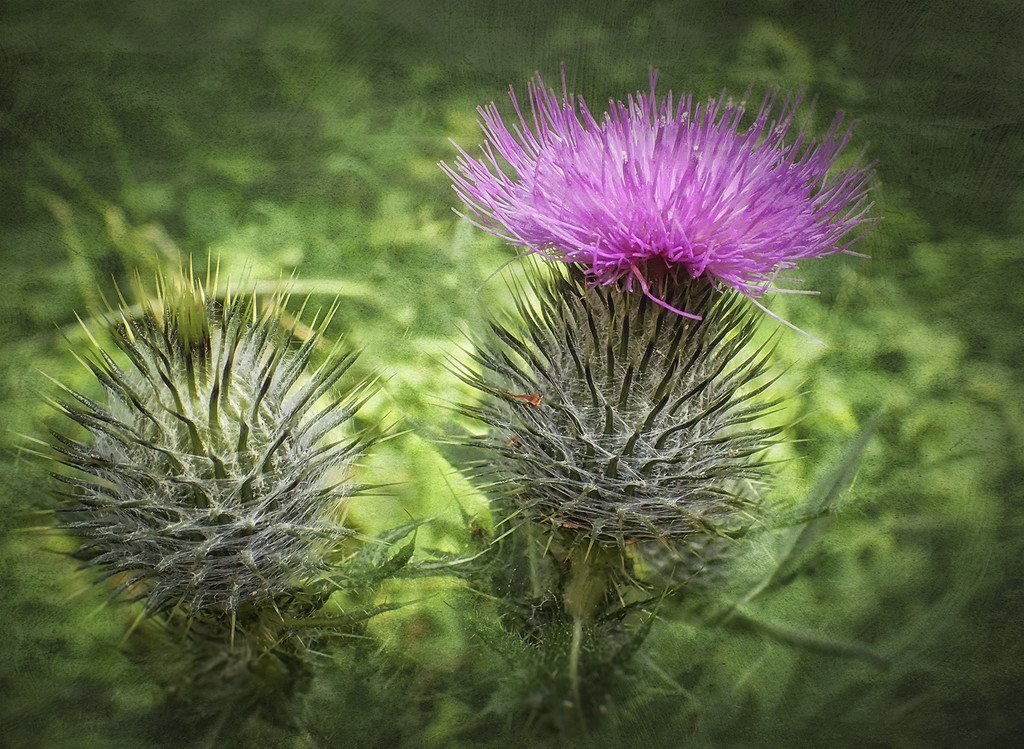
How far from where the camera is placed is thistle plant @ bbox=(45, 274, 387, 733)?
1115 mm

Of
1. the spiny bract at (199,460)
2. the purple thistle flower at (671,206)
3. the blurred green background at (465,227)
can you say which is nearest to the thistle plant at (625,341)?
the purple thistle flower at (671,206)

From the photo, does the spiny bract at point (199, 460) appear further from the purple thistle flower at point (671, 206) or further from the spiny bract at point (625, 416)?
the purple thistle flower at point (671, 206)

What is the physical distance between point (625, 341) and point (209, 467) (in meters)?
0.65

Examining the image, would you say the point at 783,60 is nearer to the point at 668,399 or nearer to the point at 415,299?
the point at 415,299

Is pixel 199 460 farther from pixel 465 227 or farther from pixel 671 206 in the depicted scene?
pixel 465 227

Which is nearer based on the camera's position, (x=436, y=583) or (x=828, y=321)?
(x=436, y=583)

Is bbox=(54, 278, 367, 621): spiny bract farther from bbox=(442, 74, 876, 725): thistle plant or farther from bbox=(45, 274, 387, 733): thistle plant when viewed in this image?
bbox=(442, 74, 876, 725): thistle plant

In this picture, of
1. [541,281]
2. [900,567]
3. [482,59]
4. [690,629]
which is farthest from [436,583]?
[482,59]

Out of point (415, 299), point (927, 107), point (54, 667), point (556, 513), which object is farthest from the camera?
point (927, 107)

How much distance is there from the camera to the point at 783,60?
82.7 inches

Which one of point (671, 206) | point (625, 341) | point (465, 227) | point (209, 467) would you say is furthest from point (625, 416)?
point (465, 227)

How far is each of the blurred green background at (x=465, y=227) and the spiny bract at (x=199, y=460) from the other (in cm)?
38

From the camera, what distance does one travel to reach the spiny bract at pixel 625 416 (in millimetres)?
1193

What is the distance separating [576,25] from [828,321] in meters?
1.02
